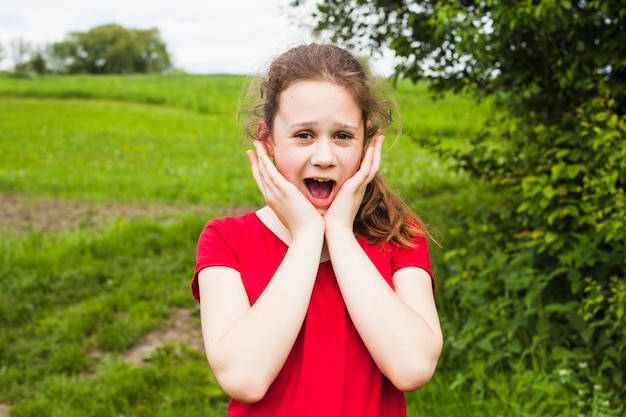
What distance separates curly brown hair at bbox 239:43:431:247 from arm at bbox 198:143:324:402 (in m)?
0.25

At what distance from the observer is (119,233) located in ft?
24.2

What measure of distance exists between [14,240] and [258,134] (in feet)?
18.9

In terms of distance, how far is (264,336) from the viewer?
5.52ft

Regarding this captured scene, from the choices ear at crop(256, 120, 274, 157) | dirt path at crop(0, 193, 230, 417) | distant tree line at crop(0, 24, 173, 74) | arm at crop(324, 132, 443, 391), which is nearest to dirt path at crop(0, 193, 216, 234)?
dirt path at crop(0, 193, 230, 417)

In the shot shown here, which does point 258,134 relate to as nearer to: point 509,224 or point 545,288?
point 545,288

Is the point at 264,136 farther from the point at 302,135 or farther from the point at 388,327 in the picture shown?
the point at 388,327

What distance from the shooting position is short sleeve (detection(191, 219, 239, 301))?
1878mm

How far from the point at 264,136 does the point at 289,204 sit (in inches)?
14.4

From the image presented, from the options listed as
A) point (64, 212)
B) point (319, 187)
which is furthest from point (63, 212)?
point (319, 187)

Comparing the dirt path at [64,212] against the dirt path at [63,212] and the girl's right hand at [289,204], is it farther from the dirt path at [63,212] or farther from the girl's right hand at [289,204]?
the girl's right hand at [289,204]

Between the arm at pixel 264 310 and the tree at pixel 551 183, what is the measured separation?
2105 millimetres

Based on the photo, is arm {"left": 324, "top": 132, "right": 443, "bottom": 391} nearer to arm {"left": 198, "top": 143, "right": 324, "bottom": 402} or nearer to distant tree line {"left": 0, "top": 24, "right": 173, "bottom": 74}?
arm {"left": 198, "top": 143, "right": 324, "bottom": 402}

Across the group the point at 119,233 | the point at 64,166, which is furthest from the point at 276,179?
the point at 64,166

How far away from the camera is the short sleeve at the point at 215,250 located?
6.16 ft
